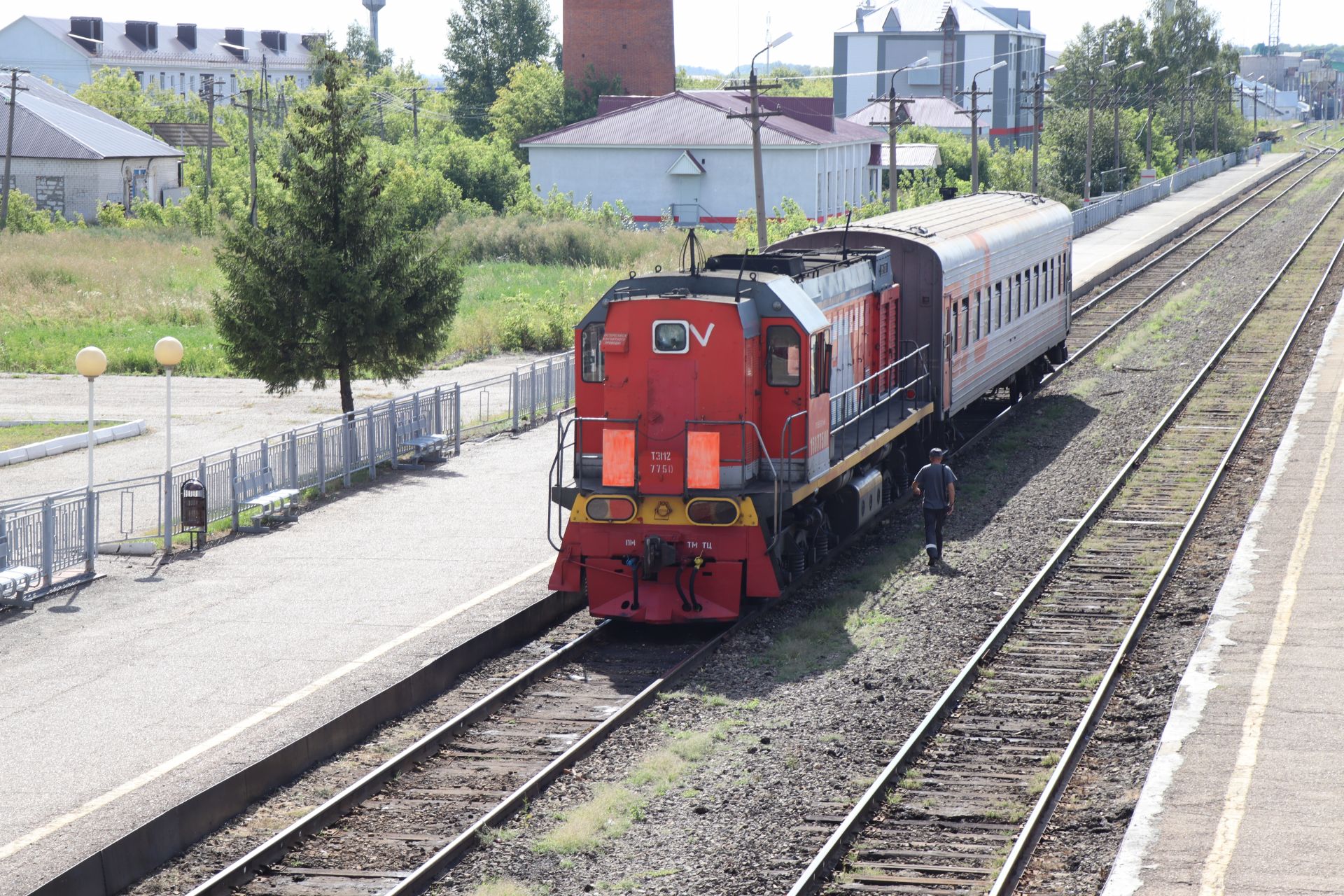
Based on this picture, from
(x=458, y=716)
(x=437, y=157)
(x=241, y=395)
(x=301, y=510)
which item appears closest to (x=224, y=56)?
(x=437, y=157)

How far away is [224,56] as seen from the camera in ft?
483

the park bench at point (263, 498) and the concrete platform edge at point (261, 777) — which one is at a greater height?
the park bench at point (263, 498)

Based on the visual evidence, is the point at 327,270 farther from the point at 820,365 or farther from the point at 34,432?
the point at 820,365

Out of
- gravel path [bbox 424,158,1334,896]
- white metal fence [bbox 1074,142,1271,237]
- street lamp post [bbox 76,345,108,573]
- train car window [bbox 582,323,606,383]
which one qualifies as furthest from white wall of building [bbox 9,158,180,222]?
train car window [bbox 582,323,606,383]

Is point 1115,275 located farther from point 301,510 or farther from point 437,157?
point 437,157

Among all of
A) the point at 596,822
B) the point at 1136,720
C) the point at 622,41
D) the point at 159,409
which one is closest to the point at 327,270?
the point at 159,409

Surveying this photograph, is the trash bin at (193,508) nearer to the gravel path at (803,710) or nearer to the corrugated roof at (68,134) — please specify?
the gravel path at (803,710)

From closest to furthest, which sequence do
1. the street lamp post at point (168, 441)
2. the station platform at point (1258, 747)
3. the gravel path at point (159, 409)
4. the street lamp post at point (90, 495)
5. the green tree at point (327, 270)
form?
the station platform at point (1258, 747) → the street lamp post at point (90, 495) → the street lamp post at point (168, 441) → the green tree at point (327, 270) → the gravel path at point (159, 409)

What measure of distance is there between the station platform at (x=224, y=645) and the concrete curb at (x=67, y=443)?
7.34 metres

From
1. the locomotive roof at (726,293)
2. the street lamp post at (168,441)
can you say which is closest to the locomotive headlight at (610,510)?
the locomotive roof at (726,293)

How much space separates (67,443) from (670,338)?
15864 mm

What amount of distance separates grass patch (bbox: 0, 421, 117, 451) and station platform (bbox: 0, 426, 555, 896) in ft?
29.1

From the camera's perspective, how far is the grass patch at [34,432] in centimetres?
2705

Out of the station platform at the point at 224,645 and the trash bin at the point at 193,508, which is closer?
the station platform at the point at 224,645
